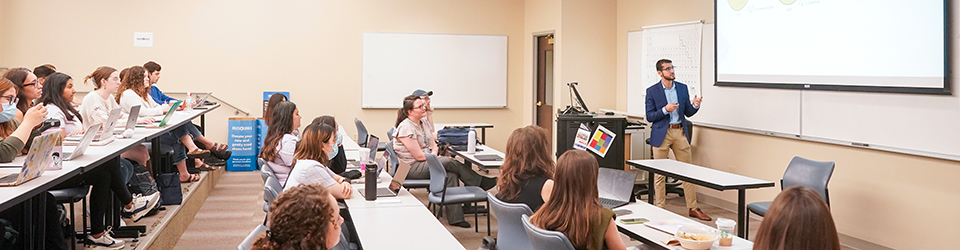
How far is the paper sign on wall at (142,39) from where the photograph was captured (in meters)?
8.73

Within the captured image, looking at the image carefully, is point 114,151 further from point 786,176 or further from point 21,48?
point 21,48

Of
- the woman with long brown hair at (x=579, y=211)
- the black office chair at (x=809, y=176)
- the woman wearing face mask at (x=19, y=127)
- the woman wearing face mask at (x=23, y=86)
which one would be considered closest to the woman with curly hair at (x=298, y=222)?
the woman with long brown hair at (x=579, y=211)

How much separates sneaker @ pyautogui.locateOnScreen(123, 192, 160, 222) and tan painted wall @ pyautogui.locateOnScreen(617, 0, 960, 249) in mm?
4877

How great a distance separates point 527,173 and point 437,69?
629 centimetres

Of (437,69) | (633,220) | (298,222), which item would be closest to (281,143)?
(633,220)

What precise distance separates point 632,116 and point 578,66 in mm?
1000

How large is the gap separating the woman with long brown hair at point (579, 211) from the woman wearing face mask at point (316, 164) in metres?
1.35

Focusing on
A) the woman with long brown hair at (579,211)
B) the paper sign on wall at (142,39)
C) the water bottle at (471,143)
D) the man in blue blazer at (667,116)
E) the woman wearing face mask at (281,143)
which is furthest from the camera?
the paper sign on wall at (142,39)

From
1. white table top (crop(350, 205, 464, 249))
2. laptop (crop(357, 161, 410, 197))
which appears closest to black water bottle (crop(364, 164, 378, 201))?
laptop (crop(357, 161, 410, 197))

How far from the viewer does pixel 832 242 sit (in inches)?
78.0

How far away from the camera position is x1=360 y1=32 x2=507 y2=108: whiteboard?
948cm

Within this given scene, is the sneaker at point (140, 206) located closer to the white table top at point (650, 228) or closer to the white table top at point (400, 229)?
the white table top at point (400, 229)

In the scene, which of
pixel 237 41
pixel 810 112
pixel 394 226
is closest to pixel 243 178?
pixel 237 41

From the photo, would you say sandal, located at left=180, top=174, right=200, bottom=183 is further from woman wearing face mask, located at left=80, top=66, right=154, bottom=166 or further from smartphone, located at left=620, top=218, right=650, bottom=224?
smartphone, located at left=620, top=218, right=650, bottom=224
